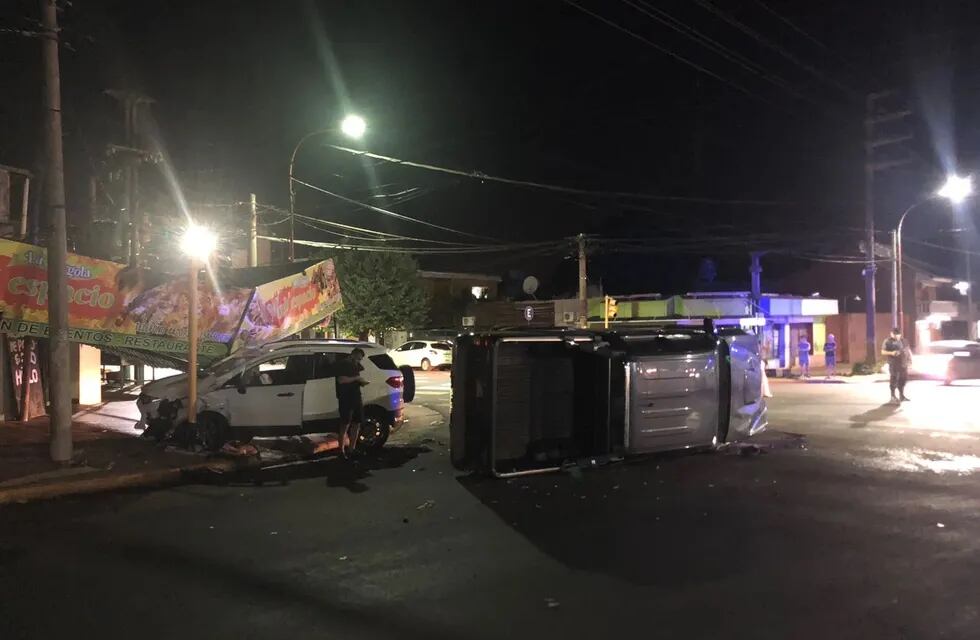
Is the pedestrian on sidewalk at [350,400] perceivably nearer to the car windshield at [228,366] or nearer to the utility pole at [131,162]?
the car windshield at [228,366]

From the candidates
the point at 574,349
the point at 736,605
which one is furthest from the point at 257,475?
the point at 736,605

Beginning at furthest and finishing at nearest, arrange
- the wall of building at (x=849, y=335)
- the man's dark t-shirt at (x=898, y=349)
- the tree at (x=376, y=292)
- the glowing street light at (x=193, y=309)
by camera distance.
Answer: the wall of building at (x=849, y=335) < the tree at (x=376, y=292) < the man's dark t-shirt at (x=898, y=349) < the glowing street light at (x=193, y=309)

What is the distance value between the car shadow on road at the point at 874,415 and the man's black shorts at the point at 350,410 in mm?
9364

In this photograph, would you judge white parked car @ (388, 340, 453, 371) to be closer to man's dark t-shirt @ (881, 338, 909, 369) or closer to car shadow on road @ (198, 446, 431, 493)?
man's dark t-shirt @ (881, 338, 909, 369)

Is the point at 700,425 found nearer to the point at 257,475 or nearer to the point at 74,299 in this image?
the point at 257,475

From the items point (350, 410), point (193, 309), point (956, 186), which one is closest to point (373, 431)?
point (350, 410)

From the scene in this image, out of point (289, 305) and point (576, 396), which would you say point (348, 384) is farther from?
point (289, 305)

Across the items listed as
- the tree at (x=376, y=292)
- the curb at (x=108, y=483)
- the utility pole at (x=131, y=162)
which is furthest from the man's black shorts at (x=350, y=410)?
the tree at (x=376, y=292)

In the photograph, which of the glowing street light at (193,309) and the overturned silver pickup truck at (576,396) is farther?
the glowing street light at (193,309)

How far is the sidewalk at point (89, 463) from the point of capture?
29.5 feet

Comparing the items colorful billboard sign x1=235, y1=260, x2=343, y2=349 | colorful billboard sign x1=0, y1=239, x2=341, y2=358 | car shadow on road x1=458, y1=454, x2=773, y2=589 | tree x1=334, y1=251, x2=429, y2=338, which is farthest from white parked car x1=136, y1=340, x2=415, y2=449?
tree x1=334, y1=251, x2=429, y2=338

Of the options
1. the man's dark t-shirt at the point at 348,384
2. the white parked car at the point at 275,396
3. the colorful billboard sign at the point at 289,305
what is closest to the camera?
the man's dark t-shirt at the point at 348,384

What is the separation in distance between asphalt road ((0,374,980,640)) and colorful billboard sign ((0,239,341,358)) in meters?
4.46

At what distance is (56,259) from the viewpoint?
9750 mm
